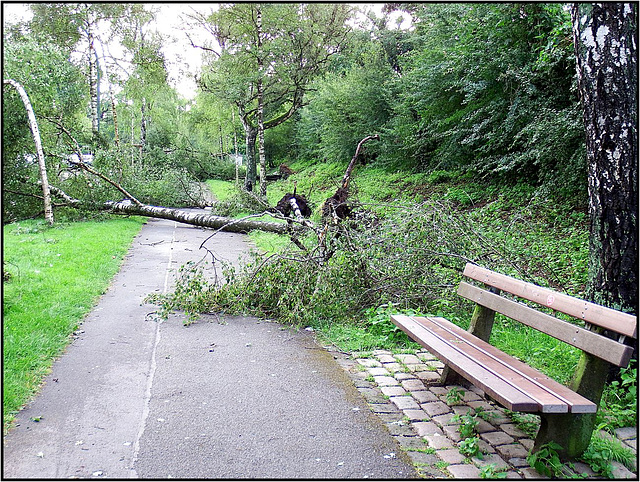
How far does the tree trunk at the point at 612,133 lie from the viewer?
140 inches

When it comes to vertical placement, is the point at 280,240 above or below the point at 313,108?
below

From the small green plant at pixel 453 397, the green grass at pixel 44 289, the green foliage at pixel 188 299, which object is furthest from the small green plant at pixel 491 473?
the green foliage at pixel 188 299

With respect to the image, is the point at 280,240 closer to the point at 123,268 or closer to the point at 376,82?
the point at 123,268

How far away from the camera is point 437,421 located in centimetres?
345

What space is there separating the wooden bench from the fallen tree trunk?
7.61m

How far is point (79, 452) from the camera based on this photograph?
302cm

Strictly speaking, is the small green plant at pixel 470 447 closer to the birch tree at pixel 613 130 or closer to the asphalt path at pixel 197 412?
the asphalt path at pixel 197 412

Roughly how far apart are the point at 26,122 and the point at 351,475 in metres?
13.9

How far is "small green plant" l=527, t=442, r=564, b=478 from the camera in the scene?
2746 millimetres

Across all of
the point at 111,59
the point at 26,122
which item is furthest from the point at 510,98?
the point at 111,59

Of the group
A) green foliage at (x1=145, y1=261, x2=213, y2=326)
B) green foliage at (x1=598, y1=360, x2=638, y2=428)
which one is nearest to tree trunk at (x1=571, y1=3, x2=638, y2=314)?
green foliage at (x1=598, y1=360, x2=638, y2=428)

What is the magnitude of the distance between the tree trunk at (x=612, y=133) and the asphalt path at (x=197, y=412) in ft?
6.82

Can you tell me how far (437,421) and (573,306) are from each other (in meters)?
1.19

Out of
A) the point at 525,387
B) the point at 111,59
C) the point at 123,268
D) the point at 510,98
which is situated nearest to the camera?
the point at 525,387
